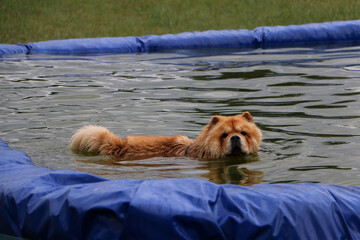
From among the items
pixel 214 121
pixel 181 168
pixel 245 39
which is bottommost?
pixel 181 168

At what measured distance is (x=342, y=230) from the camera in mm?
3930

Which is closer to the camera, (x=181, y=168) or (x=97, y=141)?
(x=181, y=168)

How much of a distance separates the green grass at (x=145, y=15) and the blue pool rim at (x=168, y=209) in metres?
13.6

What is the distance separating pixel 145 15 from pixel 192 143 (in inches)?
558

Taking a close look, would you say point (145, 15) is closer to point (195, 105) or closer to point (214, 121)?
point (195, 105)

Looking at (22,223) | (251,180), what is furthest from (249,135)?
(22,223)

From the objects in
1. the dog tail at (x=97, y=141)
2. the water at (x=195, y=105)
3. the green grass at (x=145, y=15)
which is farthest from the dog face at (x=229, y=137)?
the green grass at (x=145, y=15)

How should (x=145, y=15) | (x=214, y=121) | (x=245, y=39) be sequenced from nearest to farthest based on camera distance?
(x=214, y=121), (x=245, y=39), (x=145, y=15)

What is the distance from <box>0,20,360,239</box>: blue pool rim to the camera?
12.3 ft

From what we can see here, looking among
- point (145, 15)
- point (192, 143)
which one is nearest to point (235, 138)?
point (192, 143)

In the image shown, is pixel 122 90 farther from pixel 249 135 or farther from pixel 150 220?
pixel 150 220

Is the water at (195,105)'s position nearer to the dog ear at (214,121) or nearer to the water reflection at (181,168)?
the water reflection at (181,168)

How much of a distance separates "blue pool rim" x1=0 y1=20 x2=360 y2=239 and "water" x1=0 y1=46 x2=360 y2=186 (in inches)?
48.8

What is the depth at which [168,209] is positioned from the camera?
148 inches
